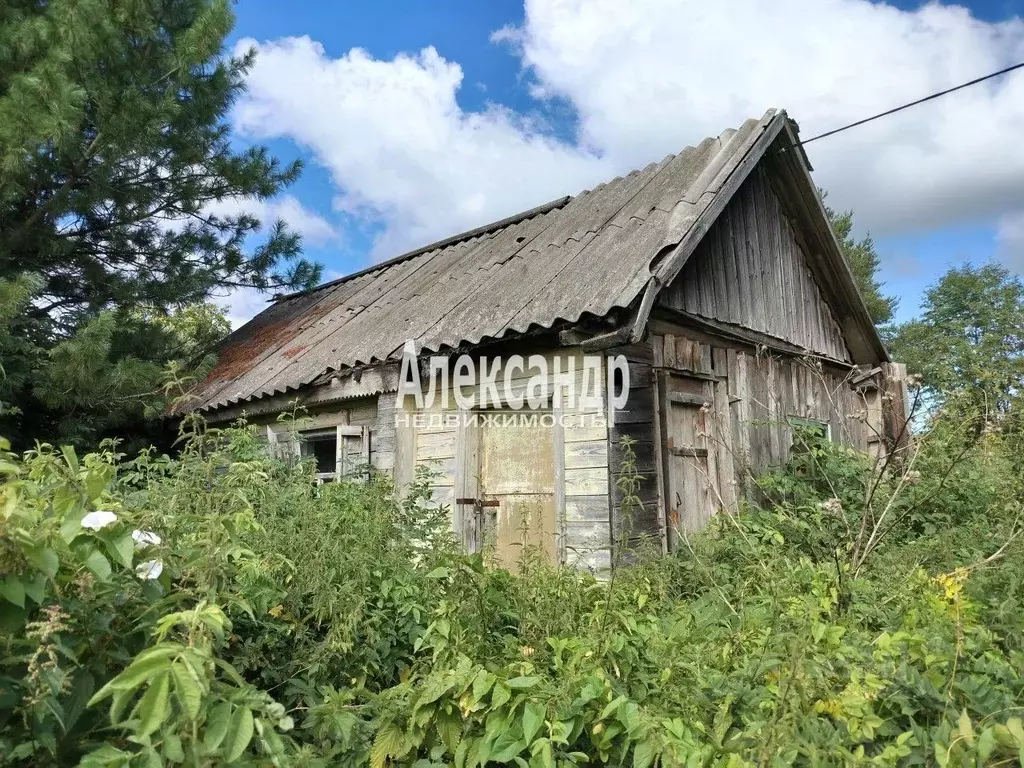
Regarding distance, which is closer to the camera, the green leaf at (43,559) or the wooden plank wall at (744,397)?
the green leaf at (43,559)

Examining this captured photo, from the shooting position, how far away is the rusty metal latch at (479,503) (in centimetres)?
570

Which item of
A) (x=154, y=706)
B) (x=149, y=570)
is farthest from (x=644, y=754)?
(x=149, y=570)

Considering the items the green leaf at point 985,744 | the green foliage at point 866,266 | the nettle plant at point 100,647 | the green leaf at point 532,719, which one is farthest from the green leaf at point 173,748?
the green foliage at point 866,266

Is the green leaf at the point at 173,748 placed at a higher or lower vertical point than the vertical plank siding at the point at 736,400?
lower

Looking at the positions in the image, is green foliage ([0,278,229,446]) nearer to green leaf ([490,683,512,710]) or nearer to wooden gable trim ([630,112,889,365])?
wooden gable trim ([630,112,889,365])

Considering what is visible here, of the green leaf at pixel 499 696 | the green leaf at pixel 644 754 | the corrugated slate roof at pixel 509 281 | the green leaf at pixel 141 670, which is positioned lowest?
the green leaf at pixel 644 754

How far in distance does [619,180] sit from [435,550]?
20.5 feet

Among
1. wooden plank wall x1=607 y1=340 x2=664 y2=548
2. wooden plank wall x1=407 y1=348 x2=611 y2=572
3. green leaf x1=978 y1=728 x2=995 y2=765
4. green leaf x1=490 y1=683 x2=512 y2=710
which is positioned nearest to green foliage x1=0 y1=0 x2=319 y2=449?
wooden plank wall x1=407 y1=348 x2=611 y2=572

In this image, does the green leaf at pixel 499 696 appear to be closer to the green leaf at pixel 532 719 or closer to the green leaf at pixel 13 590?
the green leaf at pixel 532 719

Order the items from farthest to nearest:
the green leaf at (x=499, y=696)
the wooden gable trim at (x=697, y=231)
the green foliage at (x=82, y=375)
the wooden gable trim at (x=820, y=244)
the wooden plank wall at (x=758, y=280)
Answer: the wooden gable trim at (x=820, y=244) < the green foliage at (x=82, y=375) < the wooden plank wall at (x=758, y=280) < the wooden gable trim at (x=697, y=231) < the green leaf at (x=499, y=696)

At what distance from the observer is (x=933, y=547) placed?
4332 millimetres

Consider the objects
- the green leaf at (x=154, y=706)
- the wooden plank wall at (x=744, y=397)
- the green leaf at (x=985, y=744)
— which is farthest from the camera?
the wooden plank wall at (x=744, y=397)

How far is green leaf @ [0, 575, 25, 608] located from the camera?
1.34 metres

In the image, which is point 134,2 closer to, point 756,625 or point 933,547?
point 756,625
